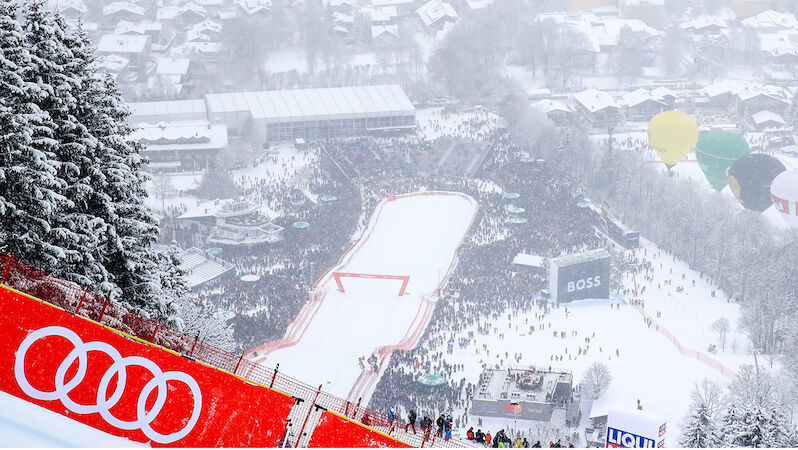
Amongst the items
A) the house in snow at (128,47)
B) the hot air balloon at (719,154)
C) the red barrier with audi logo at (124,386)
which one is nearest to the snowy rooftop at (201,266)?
the hot air balloon at (719,154)

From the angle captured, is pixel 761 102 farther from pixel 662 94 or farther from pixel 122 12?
pixel 122 12

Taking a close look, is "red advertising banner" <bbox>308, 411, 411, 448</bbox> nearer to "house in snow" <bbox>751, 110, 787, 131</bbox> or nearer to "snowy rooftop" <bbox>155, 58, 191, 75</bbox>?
"house in snow" <bbox>751, 110, 787, 131</bbox>

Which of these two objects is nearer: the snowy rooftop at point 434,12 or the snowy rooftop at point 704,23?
the snowy rooftop at point 704,23

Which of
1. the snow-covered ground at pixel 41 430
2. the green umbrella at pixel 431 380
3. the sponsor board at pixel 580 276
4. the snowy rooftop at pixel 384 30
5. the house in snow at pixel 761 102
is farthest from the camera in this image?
the snowy rooftop at pixel 384 30

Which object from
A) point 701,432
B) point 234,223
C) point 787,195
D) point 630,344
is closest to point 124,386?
point 701,432

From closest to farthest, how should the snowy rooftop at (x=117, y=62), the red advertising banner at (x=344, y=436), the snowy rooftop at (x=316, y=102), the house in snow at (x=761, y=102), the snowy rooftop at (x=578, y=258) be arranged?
the red advertising banner at (x=344, y=436), the snowy rooftop at (x=578, y=258), the snowy rooftop at (x=316, y=102), the house in snow at (x=761, y=102), the snowy rooftop at (x=117, y=62)

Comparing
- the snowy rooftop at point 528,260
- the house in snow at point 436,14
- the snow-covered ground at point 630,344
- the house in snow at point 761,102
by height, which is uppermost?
the house in snow at point 436,14

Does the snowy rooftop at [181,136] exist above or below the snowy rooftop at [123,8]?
below

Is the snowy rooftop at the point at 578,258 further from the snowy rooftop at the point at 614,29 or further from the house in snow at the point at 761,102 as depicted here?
the snowy rooftop at the point at 614,29
